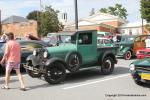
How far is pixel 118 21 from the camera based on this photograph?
286ft

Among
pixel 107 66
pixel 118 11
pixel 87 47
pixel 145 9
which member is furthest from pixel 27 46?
pixel 118 11

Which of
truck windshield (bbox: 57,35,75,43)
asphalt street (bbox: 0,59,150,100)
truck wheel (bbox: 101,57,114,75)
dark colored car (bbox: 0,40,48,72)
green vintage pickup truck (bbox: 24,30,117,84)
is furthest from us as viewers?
dark colored car (bbox: 0,40,48,72)

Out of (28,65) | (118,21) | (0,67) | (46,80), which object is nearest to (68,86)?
(46,80)

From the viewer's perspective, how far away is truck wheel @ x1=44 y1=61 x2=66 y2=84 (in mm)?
10500

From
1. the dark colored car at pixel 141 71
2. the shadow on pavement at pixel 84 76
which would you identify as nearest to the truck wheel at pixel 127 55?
the shadow on pavement at pixel 84 76

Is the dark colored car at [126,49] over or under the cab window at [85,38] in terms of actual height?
under

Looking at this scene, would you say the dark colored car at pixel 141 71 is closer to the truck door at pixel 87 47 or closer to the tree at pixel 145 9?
the truck door at pixel 87 47

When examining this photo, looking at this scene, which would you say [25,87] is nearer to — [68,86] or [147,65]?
[68,86]

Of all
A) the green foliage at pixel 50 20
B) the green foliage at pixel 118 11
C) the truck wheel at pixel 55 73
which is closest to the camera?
the truck wheel at pixel 55 73

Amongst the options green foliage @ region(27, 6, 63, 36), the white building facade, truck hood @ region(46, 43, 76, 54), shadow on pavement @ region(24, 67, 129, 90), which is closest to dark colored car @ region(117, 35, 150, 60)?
shadow on pavement @ region(24, 67, 129, 90)

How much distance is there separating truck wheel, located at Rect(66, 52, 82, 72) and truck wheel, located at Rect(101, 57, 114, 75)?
1345 mm

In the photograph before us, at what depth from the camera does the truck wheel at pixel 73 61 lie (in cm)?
1103

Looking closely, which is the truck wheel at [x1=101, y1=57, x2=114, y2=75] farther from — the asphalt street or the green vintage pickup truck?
the asphalt street

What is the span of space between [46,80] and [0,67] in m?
3.31
